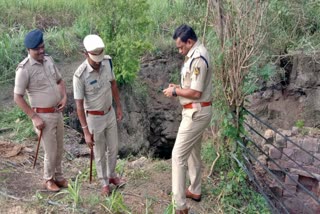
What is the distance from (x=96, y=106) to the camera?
4816 mm

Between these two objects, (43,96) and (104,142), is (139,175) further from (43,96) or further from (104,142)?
(43,96)

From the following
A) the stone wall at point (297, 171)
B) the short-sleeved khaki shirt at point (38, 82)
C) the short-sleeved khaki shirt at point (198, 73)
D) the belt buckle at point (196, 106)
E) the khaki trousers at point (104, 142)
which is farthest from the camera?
the stone wall at point (297, 171)

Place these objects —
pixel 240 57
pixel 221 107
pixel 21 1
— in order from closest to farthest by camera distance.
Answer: pixel 240 57, pixel 221 107, pixel 21 1

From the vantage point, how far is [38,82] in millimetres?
4805

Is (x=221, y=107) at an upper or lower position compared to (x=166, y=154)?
upper

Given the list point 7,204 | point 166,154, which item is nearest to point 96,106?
point 7,204

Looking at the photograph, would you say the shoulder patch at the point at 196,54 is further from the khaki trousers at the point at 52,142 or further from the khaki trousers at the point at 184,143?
the khaki trousers at the point at 52,142

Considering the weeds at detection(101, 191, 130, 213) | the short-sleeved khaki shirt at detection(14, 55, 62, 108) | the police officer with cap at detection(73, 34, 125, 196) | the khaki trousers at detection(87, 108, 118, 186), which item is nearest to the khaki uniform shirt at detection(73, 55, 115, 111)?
the police officer with cap at detection(73, 34, 125, 196)

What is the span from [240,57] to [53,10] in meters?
7.07

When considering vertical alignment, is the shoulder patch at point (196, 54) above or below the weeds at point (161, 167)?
above

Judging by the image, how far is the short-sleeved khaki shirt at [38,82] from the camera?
15.3ft

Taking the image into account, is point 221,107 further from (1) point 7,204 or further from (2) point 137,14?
(2) point 137,14

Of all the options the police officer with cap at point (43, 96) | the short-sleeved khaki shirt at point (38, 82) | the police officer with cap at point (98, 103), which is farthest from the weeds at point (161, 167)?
the short-sleeved khaki shirt at point (38, 82)

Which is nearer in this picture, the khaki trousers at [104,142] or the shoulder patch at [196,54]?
the shoulder patch at [196,54]
